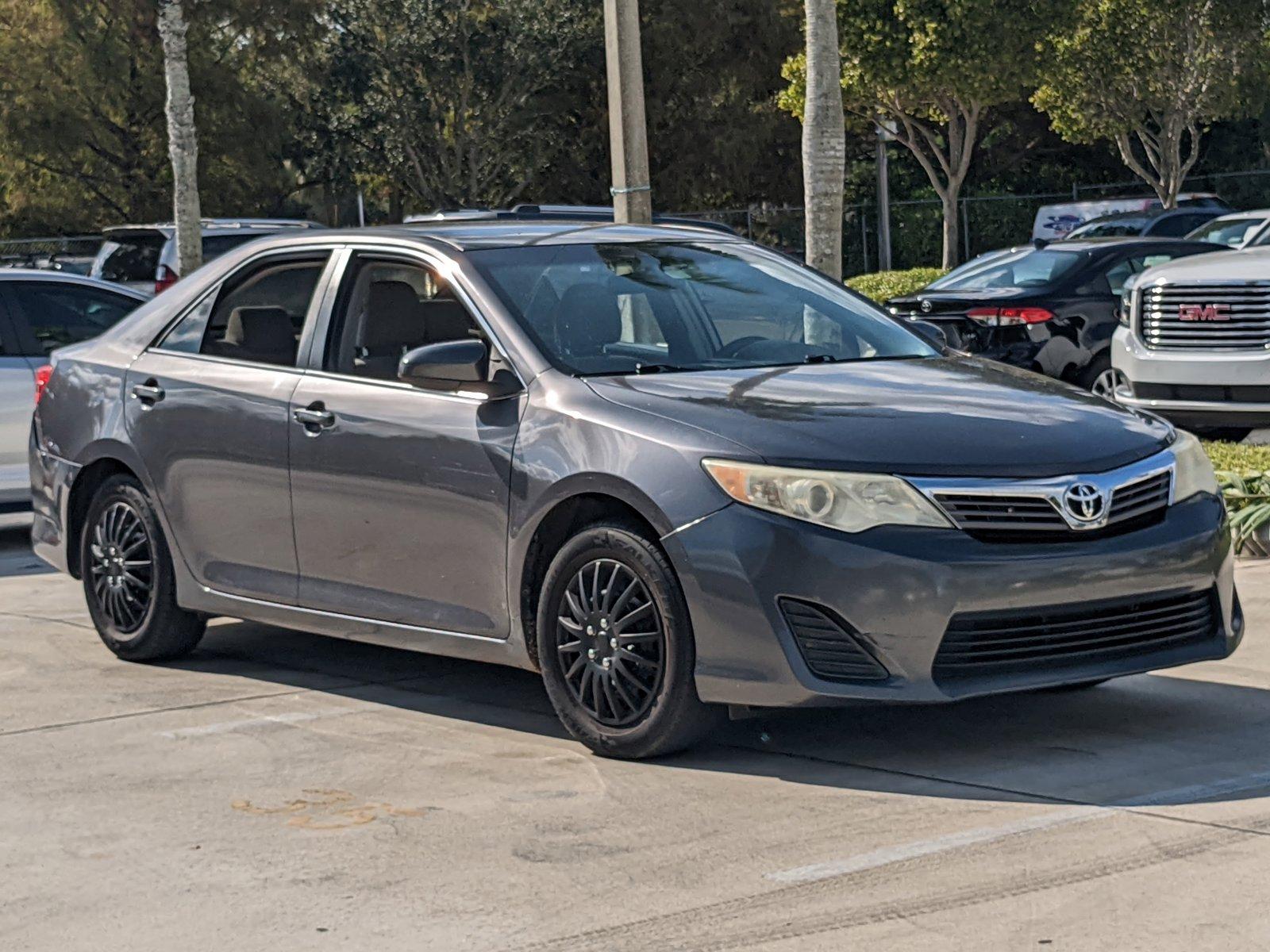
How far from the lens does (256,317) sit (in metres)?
7.49

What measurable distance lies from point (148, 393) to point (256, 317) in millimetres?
561

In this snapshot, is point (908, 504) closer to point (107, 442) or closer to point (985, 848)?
point (985, 848)

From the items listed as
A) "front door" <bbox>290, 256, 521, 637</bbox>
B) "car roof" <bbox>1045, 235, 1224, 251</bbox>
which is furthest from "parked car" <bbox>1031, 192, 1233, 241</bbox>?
"front door" <bbox>290, 256, 521, 637</bbox>

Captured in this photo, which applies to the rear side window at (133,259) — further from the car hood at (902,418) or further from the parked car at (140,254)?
the car hood at (902,418)

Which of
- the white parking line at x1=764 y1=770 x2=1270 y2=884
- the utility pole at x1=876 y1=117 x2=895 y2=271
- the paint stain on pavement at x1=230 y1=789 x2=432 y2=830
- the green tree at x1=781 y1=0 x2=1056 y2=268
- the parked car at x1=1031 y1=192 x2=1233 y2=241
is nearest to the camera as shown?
the white parking line at x1=764 y1=770 x2=1270 y2=884

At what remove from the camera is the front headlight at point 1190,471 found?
610 cm

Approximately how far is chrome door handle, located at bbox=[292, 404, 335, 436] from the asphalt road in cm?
97

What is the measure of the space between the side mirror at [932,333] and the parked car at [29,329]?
5731 millimetres

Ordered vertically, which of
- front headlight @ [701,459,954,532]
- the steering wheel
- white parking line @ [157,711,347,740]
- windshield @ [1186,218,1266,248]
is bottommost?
white parking line @ [157,711,347,740]

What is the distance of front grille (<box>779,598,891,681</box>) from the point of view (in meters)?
5.60

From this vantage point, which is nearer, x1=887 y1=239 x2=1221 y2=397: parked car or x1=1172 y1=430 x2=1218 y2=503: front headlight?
x1=1172 y1=430 x2=1218 y2=503: front headlight

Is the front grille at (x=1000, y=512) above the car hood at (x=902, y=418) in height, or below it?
below

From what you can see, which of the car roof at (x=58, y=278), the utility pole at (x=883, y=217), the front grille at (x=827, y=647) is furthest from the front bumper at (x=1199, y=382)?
the utility pole at (x=883, y=217)

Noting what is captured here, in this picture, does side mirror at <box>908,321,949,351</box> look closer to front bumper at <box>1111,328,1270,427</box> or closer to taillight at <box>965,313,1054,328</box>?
front bumper at <box>1111,328,1270,427</box>
